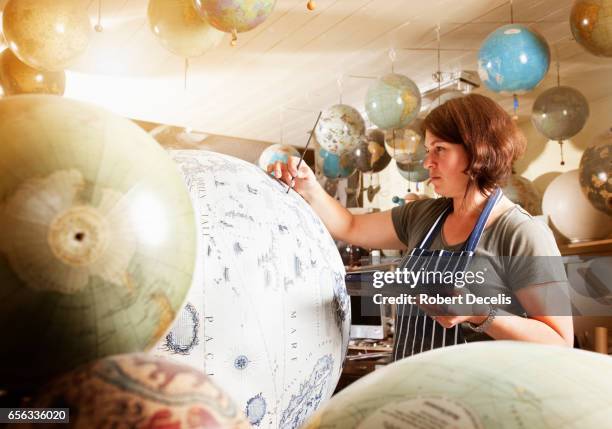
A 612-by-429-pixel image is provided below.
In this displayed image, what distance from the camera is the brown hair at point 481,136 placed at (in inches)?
56.4

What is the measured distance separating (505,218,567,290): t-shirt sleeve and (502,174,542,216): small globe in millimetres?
3053

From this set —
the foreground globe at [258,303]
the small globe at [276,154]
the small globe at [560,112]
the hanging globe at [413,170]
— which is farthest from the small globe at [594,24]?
the small globe at [276,154]

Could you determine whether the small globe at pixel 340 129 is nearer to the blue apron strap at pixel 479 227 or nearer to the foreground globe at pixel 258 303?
the blue apron strap at pixel 479 227

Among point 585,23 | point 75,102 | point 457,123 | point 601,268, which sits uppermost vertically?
point 585,23

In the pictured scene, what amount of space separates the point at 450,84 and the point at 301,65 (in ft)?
3.93

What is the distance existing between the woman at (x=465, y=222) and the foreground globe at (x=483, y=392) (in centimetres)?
61

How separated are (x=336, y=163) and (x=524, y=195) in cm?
140

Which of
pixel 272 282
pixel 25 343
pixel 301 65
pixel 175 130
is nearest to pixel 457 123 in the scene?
pixel 272 282

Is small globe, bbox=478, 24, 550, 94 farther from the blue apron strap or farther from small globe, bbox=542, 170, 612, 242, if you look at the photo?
the blue apron strap

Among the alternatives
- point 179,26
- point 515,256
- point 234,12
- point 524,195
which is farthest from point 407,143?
point 515,256

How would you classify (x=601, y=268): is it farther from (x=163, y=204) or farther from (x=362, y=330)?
(x=163, y=204)

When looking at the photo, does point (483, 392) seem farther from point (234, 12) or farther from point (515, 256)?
point (234, 12)

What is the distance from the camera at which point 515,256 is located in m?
1.22

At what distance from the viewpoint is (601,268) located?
429 centimetres
